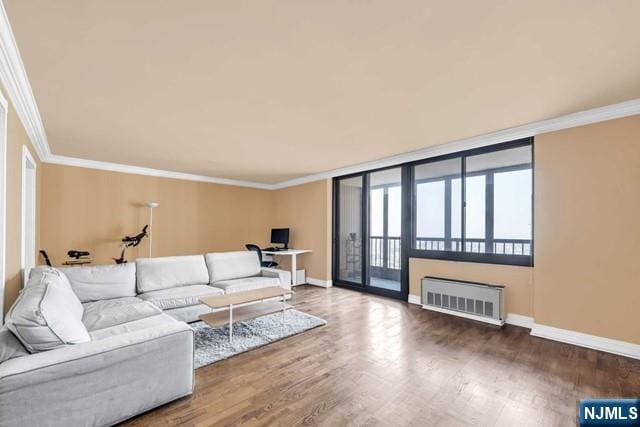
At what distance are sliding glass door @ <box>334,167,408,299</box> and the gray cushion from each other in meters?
4.35

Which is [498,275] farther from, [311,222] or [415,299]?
[311,222]

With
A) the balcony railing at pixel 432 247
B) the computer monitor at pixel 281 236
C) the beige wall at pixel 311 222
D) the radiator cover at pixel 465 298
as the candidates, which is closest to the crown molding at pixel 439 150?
the beige wall at pixel 311 222

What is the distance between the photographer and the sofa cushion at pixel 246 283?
3828 millimetres

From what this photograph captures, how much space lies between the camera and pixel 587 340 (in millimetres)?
2791

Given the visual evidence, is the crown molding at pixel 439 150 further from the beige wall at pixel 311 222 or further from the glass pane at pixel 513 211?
the glass pane at pixel 513 211

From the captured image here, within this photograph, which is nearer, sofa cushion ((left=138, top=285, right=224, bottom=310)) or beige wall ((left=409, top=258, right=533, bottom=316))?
sofa cushion ((left=138, top=285, right=224, bottom=310))

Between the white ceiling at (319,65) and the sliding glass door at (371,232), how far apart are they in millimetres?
1696

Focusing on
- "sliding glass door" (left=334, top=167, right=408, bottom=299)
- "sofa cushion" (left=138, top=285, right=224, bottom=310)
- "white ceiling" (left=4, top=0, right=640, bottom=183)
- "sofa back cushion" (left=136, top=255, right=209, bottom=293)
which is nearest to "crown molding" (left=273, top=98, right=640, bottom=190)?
"white ceiling" (left=4, top=0, right=640, bottom=183)

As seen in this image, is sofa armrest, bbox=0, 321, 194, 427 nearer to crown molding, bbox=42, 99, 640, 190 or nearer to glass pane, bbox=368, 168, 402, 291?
glass pane, bbox=368, 168, 402, 291

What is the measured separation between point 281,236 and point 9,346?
4.89 metres

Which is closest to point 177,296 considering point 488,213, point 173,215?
point 173,215

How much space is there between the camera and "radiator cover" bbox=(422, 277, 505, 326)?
3.41 m

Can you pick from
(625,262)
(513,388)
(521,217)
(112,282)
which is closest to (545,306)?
(625,262)

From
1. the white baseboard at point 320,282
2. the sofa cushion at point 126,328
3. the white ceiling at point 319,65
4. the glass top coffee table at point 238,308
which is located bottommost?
the white baseboard at point 320,282
